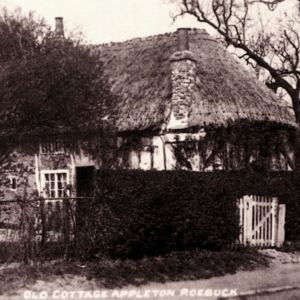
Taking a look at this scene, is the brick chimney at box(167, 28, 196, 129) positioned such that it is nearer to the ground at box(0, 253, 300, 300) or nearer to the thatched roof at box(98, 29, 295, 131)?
the thatched roof at box(98, 29, 295, 131)

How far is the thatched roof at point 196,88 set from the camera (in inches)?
794

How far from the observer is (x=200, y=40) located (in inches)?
955

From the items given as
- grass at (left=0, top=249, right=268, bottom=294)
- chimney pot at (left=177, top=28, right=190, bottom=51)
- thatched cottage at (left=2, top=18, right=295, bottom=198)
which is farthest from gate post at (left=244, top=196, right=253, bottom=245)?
chimney pot at (left=177, top=28, right=190, bottom=51)

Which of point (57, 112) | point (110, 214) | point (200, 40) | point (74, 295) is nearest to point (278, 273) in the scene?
point (110, 214)

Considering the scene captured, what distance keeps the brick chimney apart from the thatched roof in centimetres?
24

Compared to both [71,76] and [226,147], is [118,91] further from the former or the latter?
[71,76]

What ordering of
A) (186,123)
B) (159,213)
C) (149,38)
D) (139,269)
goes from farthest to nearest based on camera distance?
1. (149,38)
2. (186,123)
3. (159,213)
4. (139,269)

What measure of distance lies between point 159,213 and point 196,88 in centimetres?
955

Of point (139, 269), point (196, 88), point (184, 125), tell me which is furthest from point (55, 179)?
point (139, 269)

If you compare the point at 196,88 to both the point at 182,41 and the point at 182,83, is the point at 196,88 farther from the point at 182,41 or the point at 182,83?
the point at 182,41

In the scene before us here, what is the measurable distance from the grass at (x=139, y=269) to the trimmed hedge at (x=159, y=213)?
32 centimetres

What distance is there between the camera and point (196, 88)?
20.7 m

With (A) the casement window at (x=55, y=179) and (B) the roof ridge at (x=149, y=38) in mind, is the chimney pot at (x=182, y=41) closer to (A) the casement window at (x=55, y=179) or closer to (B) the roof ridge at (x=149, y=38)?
(B) the roof ridge at (x=149, y=38)

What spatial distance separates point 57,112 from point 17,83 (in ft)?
5.30
